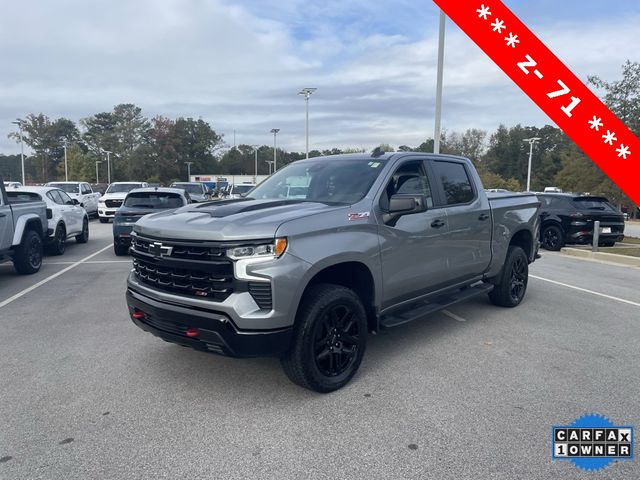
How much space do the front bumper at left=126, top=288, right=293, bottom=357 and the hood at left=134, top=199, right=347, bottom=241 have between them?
1.82 ft

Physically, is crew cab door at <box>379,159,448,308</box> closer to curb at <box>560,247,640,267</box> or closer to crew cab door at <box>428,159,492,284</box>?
crew cab door at <box>428,159,492,284</box>

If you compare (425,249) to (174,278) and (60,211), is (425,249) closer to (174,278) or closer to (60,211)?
(174,278)

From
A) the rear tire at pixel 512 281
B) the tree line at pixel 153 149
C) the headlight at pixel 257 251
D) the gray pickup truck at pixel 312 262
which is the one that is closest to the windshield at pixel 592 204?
the rear tire at pixel 512 281

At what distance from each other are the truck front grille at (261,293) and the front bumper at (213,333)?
0.63 feet

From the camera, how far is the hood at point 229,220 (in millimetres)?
3430

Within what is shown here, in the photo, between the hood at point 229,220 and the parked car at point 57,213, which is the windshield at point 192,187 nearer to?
the parked car at point 57,213

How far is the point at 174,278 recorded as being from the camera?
3.72 m

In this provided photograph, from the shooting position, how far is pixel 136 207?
35.8 ft

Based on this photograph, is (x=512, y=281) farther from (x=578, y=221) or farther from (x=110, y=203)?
(x=110, y=203)

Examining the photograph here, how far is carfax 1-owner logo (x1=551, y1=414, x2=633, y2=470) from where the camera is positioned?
9.85ft

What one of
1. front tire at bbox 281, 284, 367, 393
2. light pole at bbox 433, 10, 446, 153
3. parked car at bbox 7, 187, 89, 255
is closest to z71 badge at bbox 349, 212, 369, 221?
front tire at bbox 281, 284, 367, 393

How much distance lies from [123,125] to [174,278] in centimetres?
10610

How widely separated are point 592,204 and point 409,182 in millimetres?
11306

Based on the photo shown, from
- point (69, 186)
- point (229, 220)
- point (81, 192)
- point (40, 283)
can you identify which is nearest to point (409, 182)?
point (229, 220)
